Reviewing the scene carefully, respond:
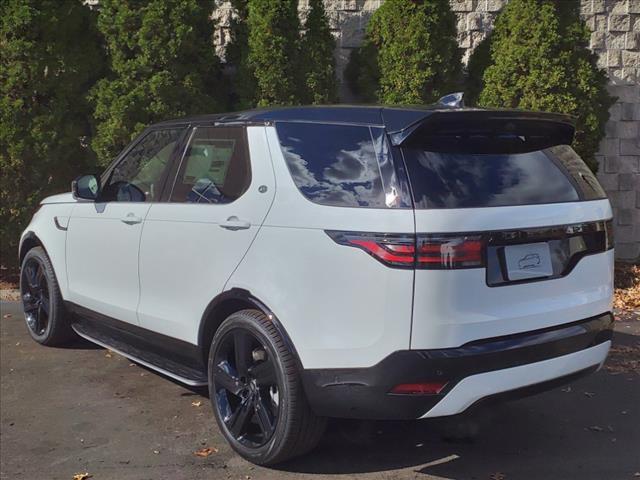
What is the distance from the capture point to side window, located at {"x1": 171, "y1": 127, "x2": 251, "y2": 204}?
382 cm

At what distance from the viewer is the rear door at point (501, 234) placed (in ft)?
9.84

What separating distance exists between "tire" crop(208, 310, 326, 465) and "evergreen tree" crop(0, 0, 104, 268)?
4640 millimetres

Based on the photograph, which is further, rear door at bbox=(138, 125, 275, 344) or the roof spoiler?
rear door at bbox=(138, 125, 275, 344)

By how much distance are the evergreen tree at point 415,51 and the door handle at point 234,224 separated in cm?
457

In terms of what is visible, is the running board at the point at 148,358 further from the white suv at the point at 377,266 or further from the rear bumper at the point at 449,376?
the rear bumper at the point at 449,376

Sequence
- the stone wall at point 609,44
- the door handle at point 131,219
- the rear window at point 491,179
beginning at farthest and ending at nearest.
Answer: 1. the stone wall at point 609,44
2. the door handle at point 131,219
3. the rear window at point 491,179

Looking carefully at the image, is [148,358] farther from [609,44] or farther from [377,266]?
[609,44]

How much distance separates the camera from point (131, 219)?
455cm

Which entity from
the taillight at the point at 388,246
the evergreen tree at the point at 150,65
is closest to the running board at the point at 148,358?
the taillight at the point at 388,246

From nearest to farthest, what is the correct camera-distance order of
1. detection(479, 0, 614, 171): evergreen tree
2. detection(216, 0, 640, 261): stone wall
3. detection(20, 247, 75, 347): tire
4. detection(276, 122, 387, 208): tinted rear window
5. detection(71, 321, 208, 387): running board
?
detection(276, 122, 387, 208): tinted rear window
detection(71, 321, 208, 387): running board
detection(20, 247, 75, 347): tire
detection(479, 0, 614, 171): evergreen tree
detection(216, 0, 640, 261): stone wall

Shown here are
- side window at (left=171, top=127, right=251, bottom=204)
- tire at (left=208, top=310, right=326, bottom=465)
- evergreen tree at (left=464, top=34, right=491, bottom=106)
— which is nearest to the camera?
tire at (left=208, top=310, right=326, bottom=465)

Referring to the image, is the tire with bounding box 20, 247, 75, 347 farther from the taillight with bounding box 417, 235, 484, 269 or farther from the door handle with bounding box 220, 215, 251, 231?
the taillight with bounding box 417, 235, 484, 269

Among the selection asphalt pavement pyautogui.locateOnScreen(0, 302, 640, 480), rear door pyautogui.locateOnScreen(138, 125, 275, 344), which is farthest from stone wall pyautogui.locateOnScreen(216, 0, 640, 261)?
rear door pyautogui.locateOnScreen(138, 125, 275, 344)

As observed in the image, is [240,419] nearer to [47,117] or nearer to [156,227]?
[156,227]
